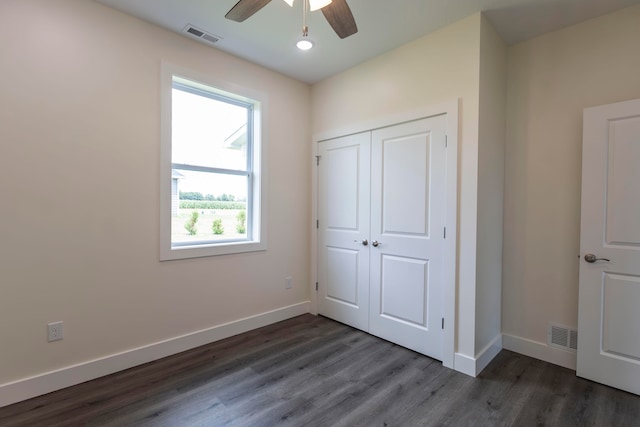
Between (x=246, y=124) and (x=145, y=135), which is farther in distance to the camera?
(x=246, y=124)

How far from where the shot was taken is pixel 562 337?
2484 mm

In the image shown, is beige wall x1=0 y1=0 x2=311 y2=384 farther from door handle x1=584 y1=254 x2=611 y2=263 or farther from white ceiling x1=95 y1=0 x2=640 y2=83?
door handle x1=584 y1=254 x2=611 y2=263

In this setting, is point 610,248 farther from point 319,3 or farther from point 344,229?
point 319,3

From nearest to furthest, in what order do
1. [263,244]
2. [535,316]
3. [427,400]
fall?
1. [427,400]
2. [535,316]
3. [263,244]

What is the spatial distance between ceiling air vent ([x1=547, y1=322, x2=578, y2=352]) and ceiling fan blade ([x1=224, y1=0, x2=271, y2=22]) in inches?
128

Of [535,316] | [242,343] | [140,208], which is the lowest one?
[242,343]

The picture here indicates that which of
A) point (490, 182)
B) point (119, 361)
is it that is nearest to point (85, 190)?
point (119, 361)

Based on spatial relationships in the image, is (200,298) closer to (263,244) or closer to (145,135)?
(263,244)

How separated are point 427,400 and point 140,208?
2.63m

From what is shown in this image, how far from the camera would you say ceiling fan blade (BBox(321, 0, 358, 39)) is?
1.60 meters

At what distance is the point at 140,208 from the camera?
2469 mm

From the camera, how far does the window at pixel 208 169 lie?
2623 mm

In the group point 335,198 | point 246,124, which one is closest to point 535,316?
point 335,198

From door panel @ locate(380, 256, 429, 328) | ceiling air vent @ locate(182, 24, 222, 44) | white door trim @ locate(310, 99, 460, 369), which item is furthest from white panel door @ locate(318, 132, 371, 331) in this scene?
ceiling air vent @ locate(182, 24, 222, 44)
